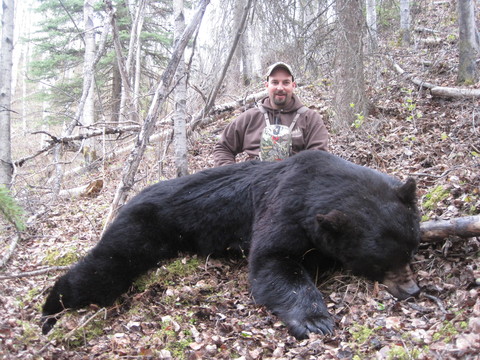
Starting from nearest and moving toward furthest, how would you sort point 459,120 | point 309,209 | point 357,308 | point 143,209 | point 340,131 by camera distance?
point 357,308
point 309,209
point 143,209
point 459,120
point 340,131

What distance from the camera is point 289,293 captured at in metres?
3.69

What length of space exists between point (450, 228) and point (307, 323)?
1.51 meters

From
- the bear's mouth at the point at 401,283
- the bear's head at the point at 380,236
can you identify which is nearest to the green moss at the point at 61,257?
the bear's head at the point at 380,236

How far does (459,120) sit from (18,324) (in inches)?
266

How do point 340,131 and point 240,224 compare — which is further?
point 340,131

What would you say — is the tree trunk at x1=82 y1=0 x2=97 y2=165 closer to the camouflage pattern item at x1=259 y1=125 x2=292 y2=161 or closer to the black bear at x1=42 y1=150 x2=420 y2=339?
the camouflage pattern item at x1=259 y1=125 x2=292 y2=161

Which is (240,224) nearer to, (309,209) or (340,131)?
(309,209)

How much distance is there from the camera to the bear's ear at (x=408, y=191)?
3680 millimetres

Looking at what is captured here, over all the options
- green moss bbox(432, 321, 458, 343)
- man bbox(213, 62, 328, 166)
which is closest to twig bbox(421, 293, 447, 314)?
green moss bbox(432, 321, 458, 343)

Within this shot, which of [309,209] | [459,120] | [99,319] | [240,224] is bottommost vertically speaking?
[99,319]

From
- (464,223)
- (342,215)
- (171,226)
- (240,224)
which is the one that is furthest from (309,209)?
(171,226)

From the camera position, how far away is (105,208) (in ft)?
23.5

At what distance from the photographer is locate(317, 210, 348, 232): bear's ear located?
11.9ft

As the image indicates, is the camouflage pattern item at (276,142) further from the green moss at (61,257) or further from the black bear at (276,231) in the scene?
the green moss at (61,257)
